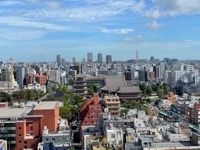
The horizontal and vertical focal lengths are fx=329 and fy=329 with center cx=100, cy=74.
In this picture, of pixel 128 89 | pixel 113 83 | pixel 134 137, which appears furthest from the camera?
pixel 113 83

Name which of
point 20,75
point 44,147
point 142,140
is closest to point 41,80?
point 20,75

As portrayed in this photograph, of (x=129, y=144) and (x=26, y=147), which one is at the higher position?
(x=129, y=144)

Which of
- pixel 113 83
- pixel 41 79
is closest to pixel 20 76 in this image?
pixel 41 79

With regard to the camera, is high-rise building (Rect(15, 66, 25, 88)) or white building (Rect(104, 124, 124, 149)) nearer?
white building (Rect(104, 124, 124, 149))

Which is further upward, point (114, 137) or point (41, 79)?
point (41, 79)

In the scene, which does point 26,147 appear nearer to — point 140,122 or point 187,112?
point 140,122

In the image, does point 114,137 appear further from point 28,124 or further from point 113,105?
point 113,105

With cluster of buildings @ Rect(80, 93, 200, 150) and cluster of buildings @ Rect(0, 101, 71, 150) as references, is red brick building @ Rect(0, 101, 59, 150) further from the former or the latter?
cluster of buildings @ Rect(80, 93, 200, 150)

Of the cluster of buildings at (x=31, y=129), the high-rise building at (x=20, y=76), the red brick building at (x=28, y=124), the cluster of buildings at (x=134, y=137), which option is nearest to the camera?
the cluster of buildings at (x=134, y=137)

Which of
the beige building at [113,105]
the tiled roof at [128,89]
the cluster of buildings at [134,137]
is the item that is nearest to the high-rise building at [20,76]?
the tiled roof at [128,89]

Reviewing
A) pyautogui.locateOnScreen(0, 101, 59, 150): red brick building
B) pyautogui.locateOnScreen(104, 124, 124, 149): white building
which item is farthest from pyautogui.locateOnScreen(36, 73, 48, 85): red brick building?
pyautogui.locateOnScreen(104, 124, 124, 149): white building

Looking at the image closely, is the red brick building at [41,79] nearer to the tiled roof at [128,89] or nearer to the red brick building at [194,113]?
the tiled roof at [128,89]
